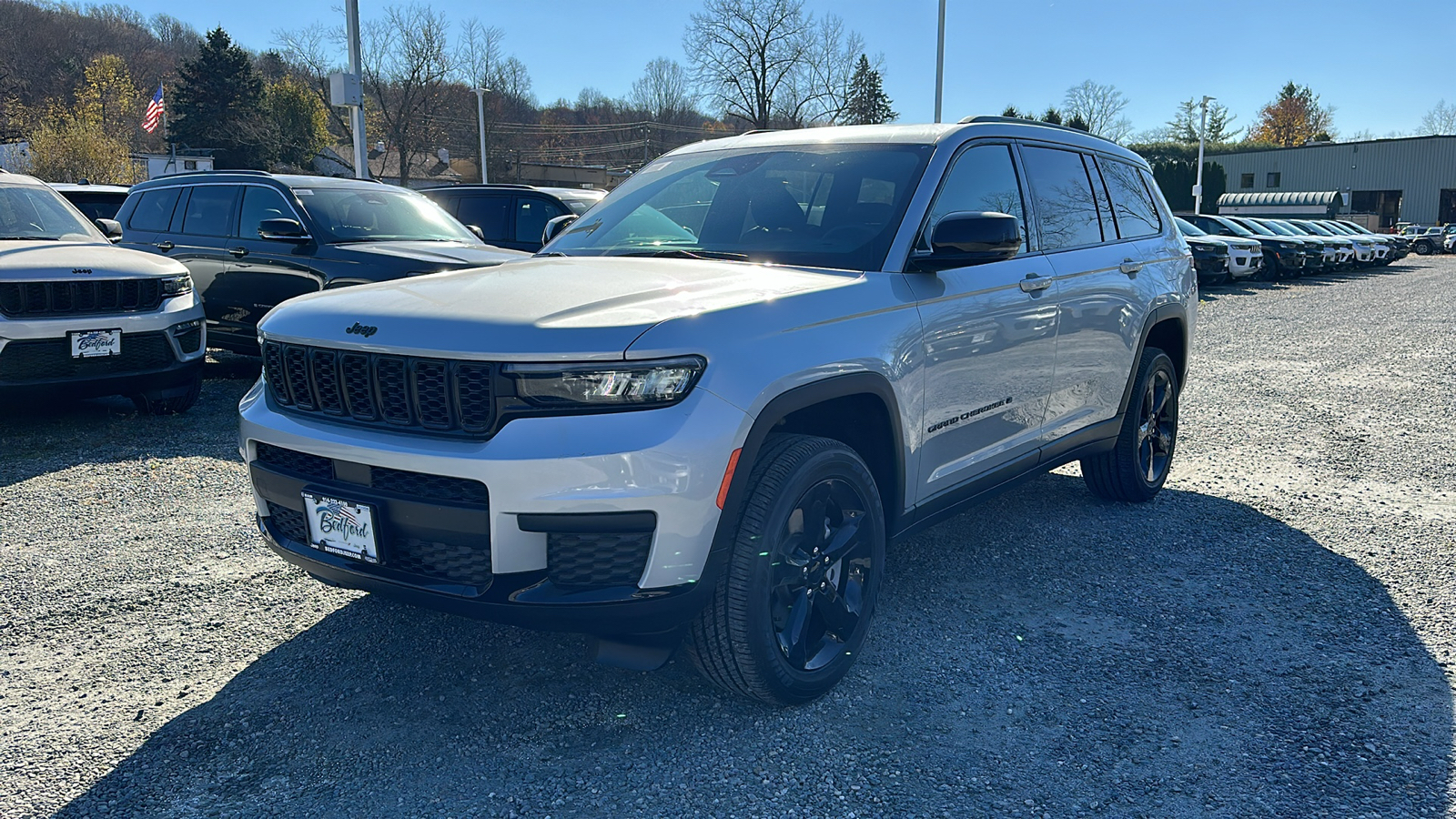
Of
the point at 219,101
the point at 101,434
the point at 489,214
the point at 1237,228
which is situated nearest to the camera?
the point at 101,434

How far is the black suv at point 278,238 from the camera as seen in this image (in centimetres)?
801

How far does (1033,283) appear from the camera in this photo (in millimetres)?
4102

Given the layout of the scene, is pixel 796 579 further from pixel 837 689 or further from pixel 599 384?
pixel 599 384

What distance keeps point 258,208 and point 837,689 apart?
7410 millimetres

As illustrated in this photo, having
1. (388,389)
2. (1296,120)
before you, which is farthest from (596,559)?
(1296,120)

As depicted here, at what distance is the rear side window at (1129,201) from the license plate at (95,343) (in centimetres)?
609

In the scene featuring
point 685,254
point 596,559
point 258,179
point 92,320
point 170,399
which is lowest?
point 170,399

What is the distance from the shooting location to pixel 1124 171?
212 inches

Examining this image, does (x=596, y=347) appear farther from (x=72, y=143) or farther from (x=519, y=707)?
(x=72, y=143)

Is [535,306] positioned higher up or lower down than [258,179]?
lower down

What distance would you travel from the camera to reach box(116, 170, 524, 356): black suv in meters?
8.01

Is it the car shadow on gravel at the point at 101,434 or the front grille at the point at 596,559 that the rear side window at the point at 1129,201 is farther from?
the car shadow on gravel at the point at 101,434

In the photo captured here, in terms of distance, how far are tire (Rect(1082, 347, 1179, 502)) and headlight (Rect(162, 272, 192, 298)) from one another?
237 inches

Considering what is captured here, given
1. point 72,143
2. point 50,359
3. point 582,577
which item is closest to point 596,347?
point 582,577
